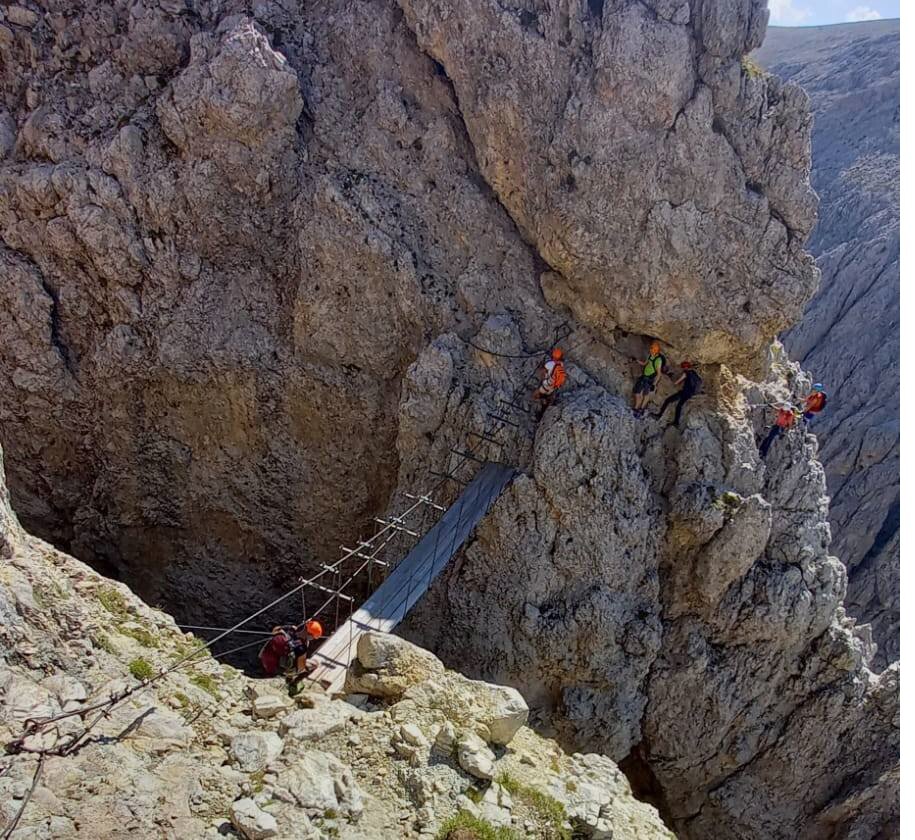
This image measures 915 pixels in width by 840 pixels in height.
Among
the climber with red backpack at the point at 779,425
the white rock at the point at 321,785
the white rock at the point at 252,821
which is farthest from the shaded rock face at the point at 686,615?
the white rock at the point at 252,821

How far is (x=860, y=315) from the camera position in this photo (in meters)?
48.8

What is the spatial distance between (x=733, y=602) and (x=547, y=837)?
11553 mm

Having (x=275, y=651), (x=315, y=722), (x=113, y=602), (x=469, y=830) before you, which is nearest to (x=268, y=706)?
(x=315, y=722)

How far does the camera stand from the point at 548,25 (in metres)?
19.0

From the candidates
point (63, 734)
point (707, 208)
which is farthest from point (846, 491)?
point (63, 734)

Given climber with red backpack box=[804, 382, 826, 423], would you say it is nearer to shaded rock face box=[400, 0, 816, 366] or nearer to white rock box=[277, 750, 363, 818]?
shaded rock face box=[400, 0, 816, 366]

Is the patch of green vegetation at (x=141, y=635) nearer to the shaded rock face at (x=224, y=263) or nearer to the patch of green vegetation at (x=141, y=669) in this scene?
the patch of green vegetation at (x=141, y=669)

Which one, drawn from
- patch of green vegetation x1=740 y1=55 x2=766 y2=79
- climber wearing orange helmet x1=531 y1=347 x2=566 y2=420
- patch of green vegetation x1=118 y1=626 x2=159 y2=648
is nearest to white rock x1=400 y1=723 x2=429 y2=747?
patch of green vegetation x1=118 y1=626 x2=159 y2=648

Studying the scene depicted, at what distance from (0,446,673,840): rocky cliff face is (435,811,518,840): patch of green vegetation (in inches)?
2.3

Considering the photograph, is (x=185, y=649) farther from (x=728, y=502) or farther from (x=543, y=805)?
(x=728, y=502)

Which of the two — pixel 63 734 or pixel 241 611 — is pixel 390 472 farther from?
pixel 63 734

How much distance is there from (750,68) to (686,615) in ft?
47.3

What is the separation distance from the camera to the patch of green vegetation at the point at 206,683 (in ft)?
36.1

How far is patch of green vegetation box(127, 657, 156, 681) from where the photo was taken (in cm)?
1035
